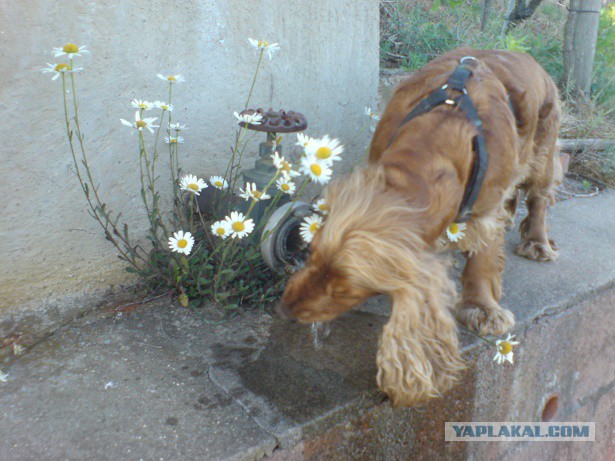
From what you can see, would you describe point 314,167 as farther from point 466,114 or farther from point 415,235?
point 466,114

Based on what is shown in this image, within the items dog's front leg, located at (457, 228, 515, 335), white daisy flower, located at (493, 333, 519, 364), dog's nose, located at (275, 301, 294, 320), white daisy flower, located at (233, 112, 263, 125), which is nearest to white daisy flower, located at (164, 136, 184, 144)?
white daisy flower, located at (233, 112, 263, 125)

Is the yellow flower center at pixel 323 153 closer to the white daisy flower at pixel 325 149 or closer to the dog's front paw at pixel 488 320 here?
the white daisy flower at pixel 325 149

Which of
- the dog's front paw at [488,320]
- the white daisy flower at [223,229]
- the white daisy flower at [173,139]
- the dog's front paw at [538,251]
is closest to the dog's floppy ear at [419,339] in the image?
the dog's front paw at [488,320]

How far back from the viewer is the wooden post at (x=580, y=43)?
4.72 meters

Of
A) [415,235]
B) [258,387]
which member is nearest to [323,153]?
[415,235]

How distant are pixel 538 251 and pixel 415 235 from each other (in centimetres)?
163

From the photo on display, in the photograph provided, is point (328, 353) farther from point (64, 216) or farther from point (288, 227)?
point (64, 216)

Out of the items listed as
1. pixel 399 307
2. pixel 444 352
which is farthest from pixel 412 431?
pixel 399 307

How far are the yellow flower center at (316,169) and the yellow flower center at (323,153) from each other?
41 mm

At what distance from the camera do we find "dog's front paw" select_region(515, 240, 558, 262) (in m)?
2.97

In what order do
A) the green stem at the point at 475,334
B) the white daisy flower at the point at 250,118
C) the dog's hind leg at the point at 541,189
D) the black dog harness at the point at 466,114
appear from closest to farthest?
the black dog harness at the point at 466,114 → the green stem at the point at 475,334 → the white daisy flower at the point at 250,118 → the dog's hind leg at the point at 541,189

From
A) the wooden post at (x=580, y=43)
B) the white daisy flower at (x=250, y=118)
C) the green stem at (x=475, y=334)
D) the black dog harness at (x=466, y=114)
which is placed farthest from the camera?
the wooden post at (x=580, y=43)

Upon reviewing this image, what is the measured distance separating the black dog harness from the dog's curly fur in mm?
33

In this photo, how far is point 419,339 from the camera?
1696 millimetres
